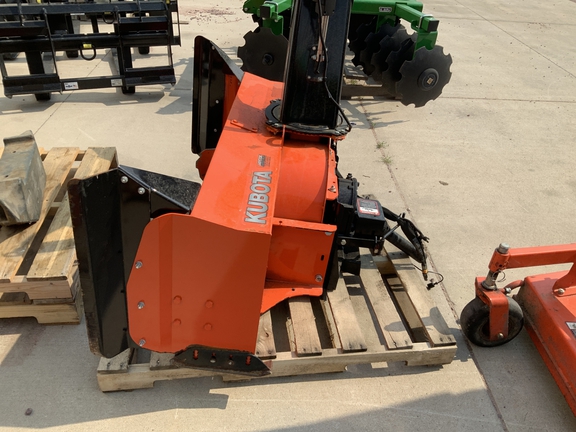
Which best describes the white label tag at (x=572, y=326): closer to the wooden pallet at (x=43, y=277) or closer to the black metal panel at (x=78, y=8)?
the wooden pallet at (x=43, y=277)

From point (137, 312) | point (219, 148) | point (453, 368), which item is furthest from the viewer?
point (453, 368)

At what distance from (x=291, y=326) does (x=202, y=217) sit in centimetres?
114

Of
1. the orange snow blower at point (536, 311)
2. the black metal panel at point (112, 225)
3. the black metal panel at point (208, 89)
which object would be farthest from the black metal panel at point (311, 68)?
the orange snow blower at point (536, 311)

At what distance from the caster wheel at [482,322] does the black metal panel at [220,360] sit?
4.20ft

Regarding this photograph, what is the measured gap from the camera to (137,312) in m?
2.09

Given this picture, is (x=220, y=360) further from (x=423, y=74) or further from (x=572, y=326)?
(x=423, y=74)

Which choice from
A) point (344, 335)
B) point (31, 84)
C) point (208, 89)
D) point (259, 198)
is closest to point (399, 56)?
point (208, 89)

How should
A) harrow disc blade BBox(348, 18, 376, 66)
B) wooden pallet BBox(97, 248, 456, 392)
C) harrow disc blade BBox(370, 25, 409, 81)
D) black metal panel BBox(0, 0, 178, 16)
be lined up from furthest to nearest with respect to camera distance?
harrow disc blade BBox(348, 18, 376, 66)
harrow disc blade BBox(370, 25, 409, 81)
black metal panel BBox(0, 0, 178, 16)
wooden pallet BBox(97, 248, 456, 392)

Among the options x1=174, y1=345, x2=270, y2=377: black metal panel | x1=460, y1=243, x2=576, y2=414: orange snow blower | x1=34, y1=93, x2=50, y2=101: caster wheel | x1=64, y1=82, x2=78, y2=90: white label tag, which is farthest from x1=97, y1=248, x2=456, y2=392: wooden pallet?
x1=34, y1=93, x2=50, y2=101: caster wheel

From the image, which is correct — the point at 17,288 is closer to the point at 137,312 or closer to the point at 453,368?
the point at 137,312

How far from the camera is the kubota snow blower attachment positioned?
190 centimetres

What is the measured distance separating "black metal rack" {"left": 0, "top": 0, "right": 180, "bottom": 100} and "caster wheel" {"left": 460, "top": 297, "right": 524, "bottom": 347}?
15.0ft

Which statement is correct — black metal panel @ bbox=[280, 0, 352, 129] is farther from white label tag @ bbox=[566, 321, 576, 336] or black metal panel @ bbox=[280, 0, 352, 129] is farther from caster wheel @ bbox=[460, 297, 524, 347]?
white label tag @ bbox=[566, 321, 576, 336]

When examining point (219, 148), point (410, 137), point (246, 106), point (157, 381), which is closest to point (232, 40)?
point (410, 137)
